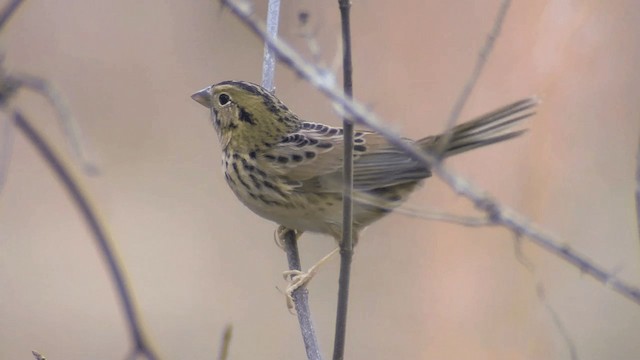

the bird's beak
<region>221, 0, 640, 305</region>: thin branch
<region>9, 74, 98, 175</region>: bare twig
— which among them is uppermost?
the bird's beak

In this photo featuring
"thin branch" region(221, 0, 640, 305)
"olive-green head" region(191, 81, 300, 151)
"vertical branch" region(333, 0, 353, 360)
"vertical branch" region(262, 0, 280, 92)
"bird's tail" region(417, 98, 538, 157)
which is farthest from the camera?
"olive-green head" region(191, 81, 300, 151)

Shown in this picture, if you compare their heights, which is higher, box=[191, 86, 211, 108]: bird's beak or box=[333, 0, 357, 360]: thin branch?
box=[191, 86, 211, 108]: bird's beak

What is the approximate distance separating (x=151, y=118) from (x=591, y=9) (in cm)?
246

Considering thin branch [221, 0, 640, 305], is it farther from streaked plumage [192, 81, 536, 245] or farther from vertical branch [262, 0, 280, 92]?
streaked plumage [192, 81, 536, 245]

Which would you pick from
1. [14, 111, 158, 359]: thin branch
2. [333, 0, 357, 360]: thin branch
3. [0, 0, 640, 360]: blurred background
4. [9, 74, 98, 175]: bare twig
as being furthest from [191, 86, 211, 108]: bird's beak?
[14, 111, 158, 359]: thin branch

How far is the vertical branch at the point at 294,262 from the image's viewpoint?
→ 2.12 m

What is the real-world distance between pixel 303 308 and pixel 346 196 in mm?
762

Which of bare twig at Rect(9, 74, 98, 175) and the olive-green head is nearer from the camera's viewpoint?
bare twig at Rect(9, 74, 98, 175)

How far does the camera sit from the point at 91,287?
5.66m

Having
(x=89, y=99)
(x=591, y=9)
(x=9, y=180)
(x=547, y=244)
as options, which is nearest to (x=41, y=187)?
(x=9, y=180)

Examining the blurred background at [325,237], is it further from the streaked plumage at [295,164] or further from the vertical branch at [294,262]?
the vertical branch at [294,262]

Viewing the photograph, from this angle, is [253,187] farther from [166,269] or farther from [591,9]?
[166,269]

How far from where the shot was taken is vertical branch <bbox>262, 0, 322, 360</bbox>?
2.12 meters

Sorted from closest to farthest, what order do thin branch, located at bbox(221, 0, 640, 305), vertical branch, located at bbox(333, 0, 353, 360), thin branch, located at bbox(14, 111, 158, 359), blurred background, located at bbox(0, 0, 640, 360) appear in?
thin branch, located at bbox(14, 111, 158, 359) → thin branch, located at bbox(221, 0, 640, 305) → vertical branch, located at bbox(333, 0, 353, 360) → blurred background, located at bbox(0, 0, 640, 360)
